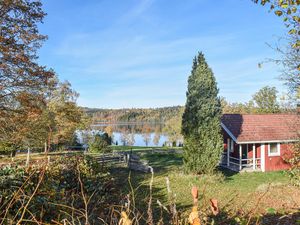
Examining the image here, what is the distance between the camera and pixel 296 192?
10570 millimetres

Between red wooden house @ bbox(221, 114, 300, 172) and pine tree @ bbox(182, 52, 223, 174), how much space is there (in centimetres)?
412

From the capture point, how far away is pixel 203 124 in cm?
1602

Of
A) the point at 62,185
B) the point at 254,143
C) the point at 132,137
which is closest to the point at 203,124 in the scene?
the point at 254,143

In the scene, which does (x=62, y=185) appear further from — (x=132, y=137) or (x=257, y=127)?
(x=132, y=137)

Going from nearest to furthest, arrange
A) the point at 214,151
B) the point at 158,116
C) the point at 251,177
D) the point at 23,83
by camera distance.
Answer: the point at 23,83 < the point at 214,151 < the point at 251,177 < the point at 158,116

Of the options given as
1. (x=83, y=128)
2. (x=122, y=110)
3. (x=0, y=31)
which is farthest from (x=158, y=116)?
(x=0, y=31)

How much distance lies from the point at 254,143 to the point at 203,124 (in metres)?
6.39

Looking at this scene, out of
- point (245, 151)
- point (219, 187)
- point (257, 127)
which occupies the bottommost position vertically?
point (219, 187)

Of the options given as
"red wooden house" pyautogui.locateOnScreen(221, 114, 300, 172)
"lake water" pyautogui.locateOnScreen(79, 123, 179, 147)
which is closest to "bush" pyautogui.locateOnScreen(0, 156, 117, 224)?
"red wooden house" pyautogui.locateOnScreen(221, 114, 300, 172)

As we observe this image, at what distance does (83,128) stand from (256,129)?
18295 millimetres

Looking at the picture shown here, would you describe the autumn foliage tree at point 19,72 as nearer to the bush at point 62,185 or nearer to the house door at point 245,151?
the bush at point 62,185

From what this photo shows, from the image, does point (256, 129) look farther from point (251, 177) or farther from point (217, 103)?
point (217, 103)

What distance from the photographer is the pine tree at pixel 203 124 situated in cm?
1595

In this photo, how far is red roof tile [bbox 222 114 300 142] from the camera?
19.9 m
